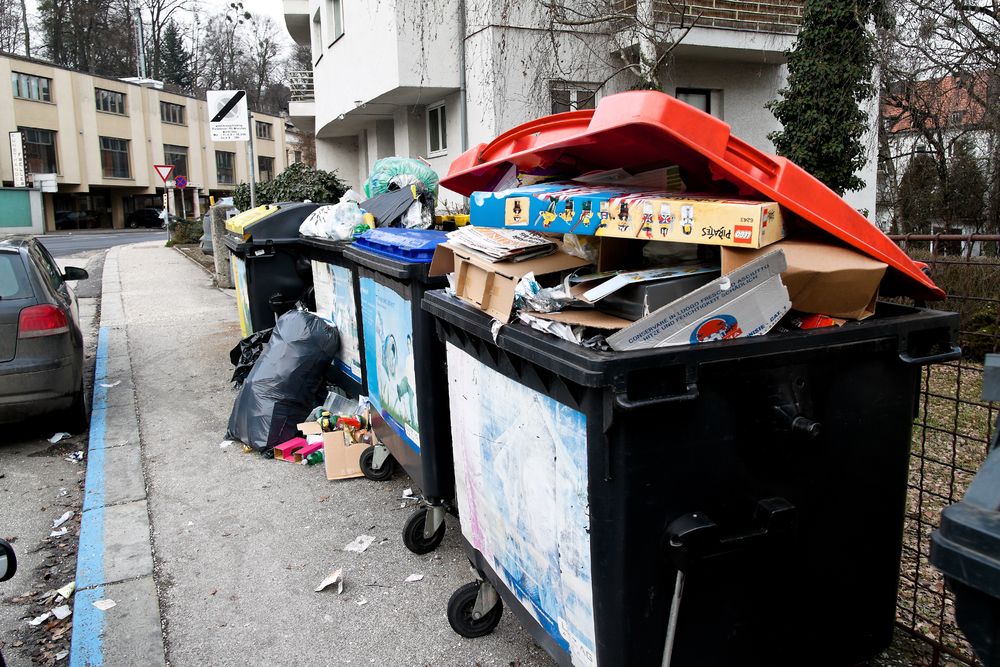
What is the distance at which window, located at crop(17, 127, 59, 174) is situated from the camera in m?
43.6

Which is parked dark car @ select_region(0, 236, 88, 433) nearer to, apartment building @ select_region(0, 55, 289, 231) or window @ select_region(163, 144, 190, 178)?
apartment building @ select_region(0, 55, 289, 231)

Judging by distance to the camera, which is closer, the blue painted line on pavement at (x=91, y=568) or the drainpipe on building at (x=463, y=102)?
the blue painted line on pavement at (x=91, y=568)

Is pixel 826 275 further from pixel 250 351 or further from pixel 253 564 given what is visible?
pixel 250 351

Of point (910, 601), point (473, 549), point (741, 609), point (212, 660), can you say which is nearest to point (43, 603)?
point (212, 660)

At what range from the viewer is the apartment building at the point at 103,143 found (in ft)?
143

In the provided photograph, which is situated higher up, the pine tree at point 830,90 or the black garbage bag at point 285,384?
the pine tree at point 830,90

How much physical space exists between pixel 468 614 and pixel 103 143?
53.7m

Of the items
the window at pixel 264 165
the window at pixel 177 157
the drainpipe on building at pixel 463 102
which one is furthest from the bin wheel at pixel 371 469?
the window at pixel 264 165

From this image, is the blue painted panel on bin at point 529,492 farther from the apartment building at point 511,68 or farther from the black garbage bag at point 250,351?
the apartment building at point 511,68

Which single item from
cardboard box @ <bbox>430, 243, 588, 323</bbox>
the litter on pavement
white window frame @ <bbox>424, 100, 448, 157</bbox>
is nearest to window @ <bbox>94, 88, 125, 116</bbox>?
white window frame @ <bbox>424, 100, 448, 157</bbox>

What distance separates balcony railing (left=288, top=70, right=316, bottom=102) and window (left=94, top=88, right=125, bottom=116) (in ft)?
100

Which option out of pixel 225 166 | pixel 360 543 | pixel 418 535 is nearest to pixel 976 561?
pixel 418 535

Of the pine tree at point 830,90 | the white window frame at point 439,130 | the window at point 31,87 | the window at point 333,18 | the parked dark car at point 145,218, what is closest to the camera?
the pine tree at point 830,90

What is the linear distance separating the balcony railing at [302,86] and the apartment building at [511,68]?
8446 millimetres
